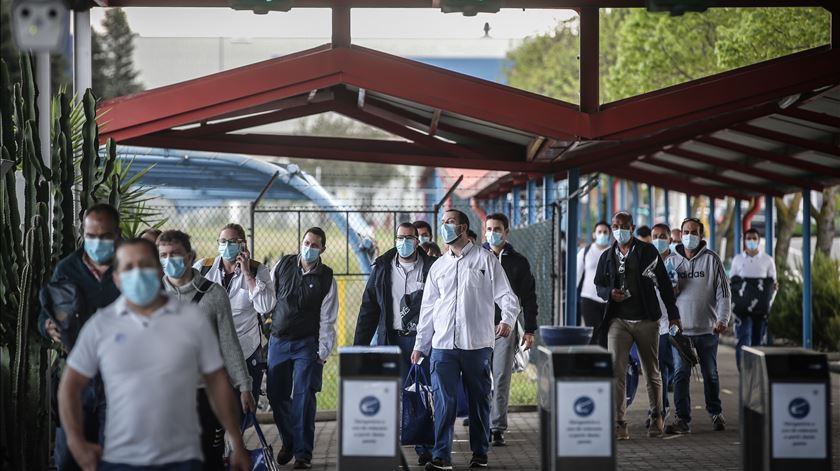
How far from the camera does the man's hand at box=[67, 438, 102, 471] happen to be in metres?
6.16

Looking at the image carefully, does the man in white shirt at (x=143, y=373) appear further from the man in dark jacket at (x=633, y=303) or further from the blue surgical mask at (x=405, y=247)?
the man in dark jacket at (x=633, y=303)

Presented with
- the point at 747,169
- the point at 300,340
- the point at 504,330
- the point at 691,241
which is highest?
the point at 747,169

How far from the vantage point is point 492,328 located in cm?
1134

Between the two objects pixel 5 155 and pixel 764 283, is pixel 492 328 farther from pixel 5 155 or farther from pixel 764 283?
pixel 764 283

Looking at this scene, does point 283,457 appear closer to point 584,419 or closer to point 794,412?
point 584,419

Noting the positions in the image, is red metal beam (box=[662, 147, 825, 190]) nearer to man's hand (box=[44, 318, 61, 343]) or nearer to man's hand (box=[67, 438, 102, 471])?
man's hand (box=[44, 318, 61, 343])

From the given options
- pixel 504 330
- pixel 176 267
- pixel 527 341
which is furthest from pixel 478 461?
pixel 176 267

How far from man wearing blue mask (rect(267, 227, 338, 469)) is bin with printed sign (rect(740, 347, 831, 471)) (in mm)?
4355

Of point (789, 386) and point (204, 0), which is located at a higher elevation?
point (204, 0)

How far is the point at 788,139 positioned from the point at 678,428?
18.3ft

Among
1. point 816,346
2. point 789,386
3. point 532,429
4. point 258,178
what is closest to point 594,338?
point 532,429

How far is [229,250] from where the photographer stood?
11070mm

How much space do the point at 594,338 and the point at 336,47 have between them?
14.8 feet

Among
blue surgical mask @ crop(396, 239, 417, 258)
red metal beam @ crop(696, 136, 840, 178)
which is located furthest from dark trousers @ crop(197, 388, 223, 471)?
red metal beam @ crop(696, 136, 840, 178)
